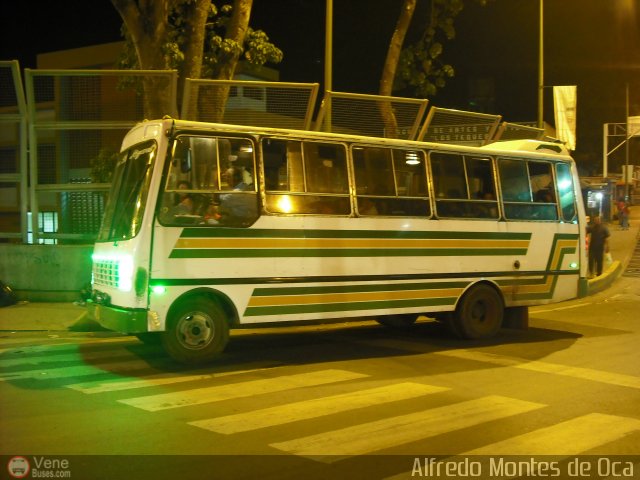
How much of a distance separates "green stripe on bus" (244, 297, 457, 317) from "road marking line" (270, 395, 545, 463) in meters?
2.76

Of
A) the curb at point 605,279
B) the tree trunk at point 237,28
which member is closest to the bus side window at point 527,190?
the tree trunk at point 237,28

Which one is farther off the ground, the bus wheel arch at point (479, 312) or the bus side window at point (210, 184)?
the bus side window at point (210, 184)

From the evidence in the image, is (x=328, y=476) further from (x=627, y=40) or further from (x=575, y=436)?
(x=627, y=40)

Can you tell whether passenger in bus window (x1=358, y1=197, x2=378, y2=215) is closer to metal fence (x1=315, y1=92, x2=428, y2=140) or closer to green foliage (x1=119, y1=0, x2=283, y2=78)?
metal fence (x1=315, y1=92, x2=428, y2=140)

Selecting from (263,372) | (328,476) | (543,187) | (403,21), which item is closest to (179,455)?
(328,476)

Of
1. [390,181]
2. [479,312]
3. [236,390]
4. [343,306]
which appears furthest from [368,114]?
[236,390]

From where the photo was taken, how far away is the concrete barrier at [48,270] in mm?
13211

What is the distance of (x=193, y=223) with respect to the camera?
843 cm

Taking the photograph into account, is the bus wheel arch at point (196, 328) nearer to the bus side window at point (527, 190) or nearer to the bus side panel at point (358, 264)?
the bus side panel at point (358, 264)

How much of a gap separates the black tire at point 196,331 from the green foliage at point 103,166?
5.33 metres

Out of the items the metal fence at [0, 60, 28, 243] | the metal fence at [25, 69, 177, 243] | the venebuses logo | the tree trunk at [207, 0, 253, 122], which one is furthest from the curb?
the venebuses logo

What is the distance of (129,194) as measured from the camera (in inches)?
346

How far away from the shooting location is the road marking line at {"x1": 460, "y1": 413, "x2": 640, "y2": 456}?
5.53 m

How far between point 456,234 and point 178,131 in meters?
4.48
